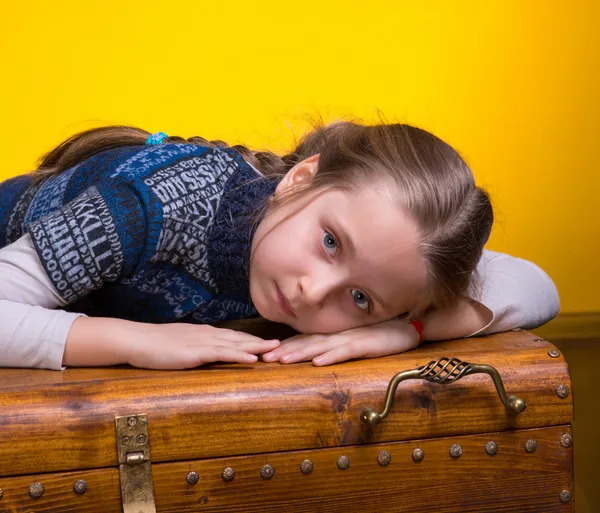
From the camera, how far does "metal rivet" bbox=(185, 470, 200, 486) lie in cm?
118

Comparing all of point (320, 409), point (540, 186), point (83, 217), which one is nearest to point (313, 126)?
point (83, 217)

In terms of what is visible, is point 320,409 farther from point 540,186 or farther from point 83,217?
point 540,186

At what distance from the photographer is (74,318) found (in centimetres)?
129

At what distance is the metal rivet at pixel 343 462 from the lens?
1221 millimetres

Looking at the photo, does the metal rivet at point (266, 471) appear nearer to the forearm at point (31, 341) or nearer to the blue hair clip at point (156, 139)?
the forearm at point (31, 341)

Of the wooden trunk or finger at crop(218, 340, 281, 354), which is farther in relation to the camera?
finger at crop(218, 340, 281, 354)

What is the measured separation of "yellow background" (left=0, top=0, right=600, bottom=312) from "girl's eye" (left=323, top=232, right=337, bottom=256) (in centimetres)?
86

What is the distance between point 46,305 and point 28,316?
90mm

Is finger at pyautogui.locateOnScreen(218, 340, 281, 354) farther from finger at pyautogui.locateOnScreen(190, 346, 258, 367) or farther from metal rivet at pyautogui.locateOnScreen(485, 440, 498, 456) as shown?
metal rivet at pyautogui.locateOnScreen(485, 440, 498, 456)

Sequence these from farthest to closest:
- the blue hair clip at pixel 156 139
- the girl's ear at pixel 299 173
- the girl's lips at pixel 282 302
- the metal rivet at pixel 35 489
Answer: the blue hair clip at pixel 156 139
the girl's ear at pixel 299 173
the girl's lips at pixel 282 302
the metal rivet at pixel 35 489

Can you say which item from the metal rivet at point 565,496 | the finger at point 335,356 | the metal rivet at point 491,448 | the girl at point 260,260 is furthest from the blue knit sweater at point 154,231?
the metal rivet at point 565,496

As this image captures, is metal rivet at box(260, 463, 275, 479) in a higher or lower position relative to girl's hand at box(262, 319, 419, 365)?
lower

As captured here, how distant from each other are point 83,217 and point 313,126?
49cm

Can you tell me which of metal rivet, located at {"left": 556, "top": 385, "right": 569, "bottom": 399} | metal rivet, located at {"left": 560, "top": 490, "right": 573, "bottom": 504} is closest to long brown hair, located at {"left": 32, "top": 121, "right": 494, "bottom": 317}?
metal rivet, located at {"left": 556, "top": 385, "right": 569, "bottom": 399}
